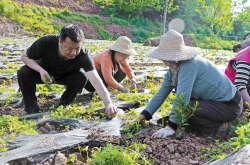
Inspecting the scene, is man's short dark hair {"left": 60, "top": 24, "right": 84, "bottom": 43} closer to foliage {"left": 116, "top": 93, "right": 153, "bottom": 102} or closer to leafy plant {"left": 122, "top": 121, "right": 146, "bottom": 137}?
leafy plant {"left": 122, "top": 121, "right": 146, "bottom": 137}

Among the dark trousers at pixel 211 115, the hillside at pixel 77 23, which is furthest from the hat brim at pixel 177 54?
the hillside at pixel 77 23

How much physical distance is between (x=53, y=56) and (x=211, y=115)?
2.25 meters

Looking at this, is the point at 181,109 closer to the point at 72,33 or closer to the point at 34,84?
the point at 72,33

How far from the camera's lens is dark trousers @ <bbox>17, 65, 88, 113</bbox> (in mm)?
2893

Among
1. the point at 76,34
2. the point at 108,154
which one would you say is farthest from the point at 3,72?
the point at 108,154

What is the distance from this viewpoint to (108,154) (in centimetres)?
157

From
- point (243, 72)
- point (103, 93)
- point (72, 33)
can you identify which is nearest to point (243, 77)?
point (243, 72)

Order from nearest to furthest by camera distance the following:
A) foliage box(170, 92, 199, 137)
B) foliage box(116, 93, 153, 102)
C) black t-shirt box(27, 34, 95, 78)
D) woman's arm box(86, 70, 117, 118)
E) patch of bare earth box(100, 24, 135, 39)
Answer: foliage box(170, 92, 199, 137) → woman's arm box(86, 70, 117, 118) → black t-shirt box(27, 34, 95, 78) → foliage box(116, 93, 153, 102) → patch of bare earth box(100, 24, 135, 39)

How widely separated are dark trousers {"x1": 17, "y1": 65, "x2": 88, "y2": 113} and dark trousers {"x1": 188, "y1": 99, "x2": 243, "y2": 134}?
5.75 feet

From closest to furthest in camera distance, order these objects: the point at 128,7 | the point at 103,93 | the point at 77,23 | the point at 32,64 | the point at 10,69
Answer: the point at 103,93 < the point at 32,64 < the point at 10,69 < the point at 77,23 < the point at 128,7

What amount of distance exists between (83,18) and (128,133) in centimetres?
1978

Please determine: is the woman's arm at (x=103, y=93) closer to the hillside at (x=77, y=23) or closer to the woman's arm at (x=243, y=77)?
the woman's arm at (x=243, y=77)

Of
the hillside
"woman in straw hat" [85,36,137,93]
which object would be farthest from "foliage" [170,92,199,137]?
the hillside

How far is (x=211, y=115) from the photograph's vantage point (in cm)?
230
